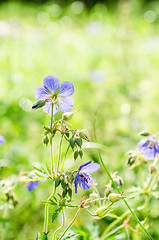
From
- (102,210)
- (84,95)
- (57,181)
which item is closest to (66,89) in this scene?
(57,181)

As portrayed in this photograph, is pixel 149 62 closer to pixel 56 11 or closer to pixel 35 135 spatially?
pixel 35 135

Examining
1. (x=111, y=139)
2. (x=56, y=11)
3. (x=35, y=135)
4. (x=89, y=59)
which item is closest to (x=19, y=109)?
(x=35, y=135)

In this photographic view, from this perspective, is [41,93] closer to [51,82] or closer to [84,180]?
[51,82]

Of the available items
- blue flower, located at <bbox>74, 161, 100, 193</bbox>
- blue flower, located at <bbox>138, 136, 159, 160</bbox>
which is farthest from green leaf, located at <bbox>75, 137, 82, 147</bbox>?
blue flower, located at <bbox>138, 136, 159, 160</bbox>

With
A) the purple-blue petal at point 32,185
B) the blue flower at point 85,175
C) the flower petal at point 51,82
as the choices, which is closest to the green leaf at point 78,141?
the blue flower at point 85,175

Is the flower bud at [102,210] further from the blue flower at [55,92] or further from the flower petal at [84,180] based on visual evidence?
the blue flower at [55,92]

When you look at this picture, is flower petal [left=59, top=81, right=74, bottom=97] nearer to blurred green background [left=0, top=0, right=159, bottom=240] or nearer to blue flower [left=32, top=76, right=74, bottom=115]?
blue flower [left=32, top=76, right=74, bottom=115]

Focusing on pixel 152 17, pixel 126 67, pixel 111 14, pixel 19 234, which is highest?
pixel 111 14
